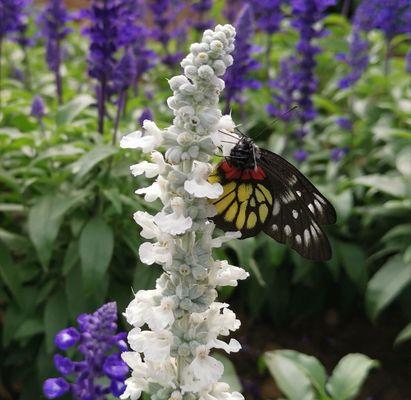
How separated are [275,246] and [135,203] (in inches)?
47.6

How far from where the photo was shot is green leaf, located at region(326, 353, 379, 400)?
370 centimetres

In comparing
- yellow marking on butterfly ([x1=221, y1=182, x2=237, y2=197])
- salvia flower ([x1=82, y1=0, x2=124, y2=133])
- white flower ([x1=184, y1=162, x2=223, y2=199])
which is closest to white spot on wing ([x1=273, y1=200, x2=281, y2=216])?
yellow marking on butterfly ([x1=221, y1=182, x2=237, y2=197])

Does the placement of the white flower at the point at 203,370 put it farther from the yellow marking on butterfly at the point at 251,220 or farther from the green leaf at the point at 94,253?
the green leaf at the point at 94,253

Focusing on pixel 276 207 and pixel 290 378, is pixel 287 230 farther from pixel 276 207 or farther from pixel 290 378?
pixel 290 378

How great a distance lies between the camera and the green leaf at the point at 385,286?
4.58 m

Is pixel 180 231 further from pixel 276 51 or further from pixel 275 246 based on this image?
pixel 276 51

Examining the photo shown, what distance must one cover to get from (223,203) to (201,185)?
544mm

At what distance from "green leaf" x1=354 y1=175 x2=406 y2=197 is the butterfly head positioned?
2.69 m

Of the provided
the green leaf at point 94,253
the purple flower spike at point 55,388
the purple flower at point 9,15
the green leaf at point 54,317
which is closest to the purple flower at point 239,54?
the green leaf at point 94,253

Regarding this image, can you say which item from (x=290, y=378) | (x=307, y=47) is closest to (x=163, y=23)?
(x=307, y=47)

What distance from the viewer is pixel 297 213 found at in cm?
278

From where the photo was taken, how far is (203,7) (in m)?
7.11

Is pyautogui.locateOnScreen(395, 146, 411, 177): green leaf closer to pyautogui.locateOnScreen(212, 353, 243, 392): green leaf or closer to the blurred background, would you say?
the blurred background

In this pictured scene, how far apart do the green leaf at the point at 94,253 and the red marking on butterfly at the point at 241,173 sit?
5.85 ft
